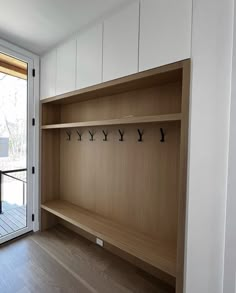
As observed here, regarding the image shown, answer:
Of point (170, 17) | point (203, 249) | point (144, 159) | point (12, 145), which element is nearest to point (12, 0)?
point (170, 17)

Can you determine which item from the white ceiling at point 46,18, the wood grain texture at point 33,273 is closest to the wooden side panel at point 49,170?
the wood grain texture at point 33,273

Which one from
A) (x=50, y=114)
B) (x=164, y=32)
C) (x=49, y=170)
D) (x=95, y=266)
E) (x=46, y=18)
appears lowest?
(x=95, y=266)

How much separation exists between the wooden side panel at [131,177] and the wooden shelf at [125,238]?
106 millimetres

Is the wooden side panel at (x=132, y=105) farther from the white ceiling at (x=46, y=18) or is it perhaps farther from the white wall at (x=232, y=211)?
the white ceiling at (x=46, y=18)

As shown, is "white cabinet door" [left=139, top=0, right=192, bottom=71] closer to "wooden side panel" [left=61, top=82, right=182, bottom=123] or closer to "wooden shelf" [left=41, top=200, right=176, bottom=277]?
"wooden side panel" [left=61, top=82, right=182, bottom=123]

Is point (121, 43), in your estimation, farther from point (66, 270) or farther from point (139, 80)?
point (66, 270)

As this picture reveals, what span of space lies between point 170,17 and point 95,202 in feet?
6.97

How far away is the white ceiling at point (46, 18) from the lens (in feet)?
5.19

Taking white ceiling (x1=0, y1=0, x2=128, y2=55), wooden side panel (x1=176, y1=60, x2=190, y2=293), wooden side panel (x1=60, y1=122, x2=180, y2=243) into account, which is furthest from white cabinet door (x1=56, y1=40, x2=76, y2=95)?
wooden side panel (x1=176, y1=60, x2=190, y2=293)

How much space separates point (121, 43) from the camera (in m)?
1.62

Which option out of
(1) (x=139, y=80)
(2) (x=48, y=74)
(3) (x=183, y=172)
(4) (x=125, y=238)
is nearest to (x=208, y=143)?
(3) (x=183, y=172)

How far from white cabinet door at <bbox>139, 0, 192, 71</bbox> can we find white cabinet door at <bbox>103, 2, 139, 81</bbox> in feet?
0.24

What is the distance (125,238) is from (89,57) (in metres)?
1.95

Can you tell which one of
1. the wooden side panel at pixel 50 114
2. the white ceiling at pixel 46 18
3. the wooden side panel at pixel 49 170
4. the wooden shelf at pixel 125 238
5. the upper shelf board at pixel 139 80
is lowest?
the wooden shelf at pixel 125 238
